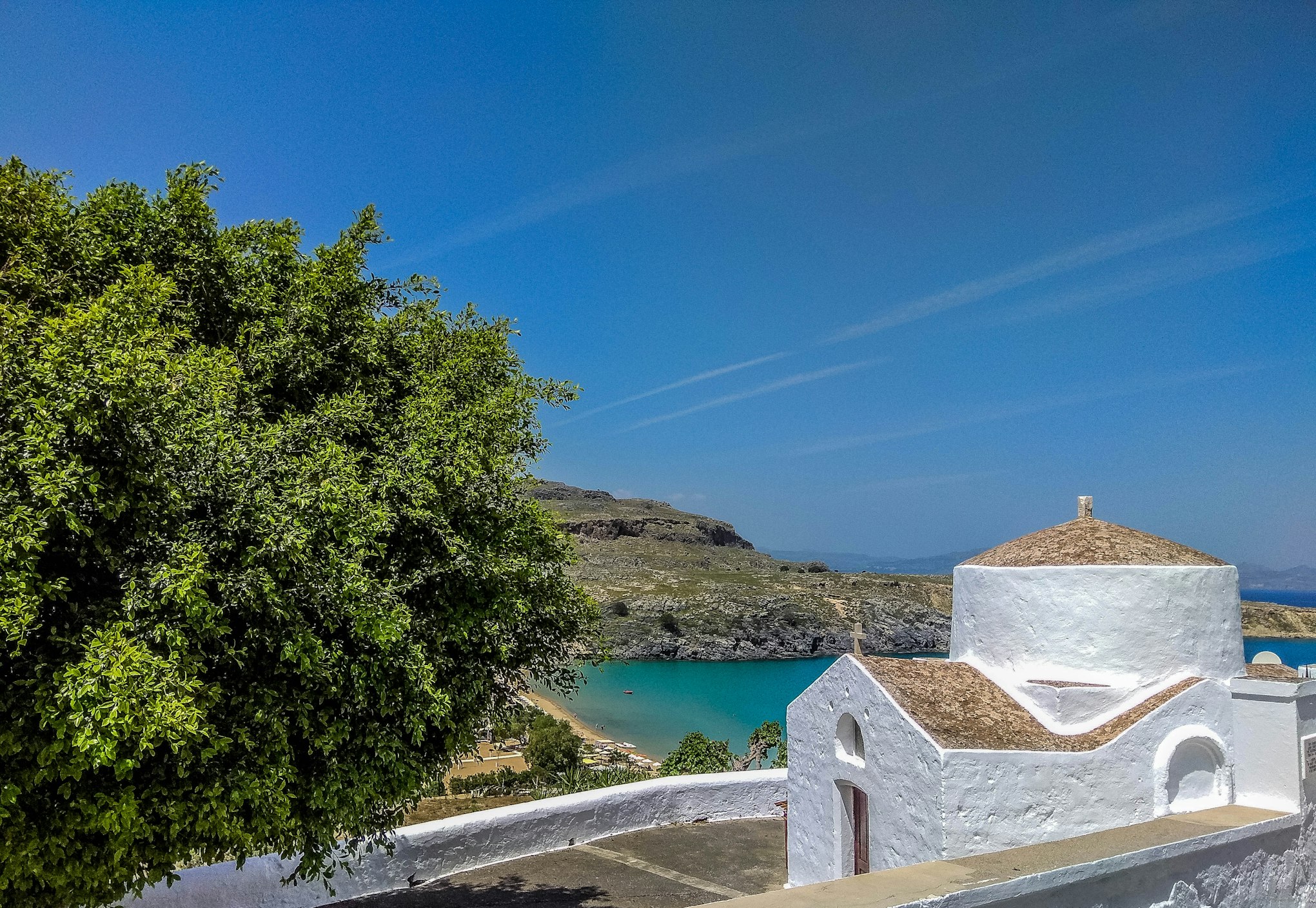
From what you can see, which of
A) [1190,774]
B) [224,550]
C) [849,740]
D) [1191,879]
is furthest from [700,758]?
[224,550]

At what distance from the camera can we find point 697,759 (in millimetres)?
22172

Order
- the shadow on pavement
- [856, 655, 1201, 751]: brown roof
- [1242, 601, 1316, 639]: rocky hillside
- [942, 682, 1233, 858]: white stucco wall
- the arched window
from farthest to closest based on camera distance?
[1242, 601, 1316, 639]: rocky hillside, the shadow on pavement, [856, 655, 1201, 751]: brown roof, the arched window, [942, 682, 1233, 858]: white stucco wall

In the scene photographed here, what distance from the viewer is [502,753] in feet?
113

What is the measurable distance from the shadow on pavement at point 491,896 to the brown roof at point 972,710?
14.5 feet

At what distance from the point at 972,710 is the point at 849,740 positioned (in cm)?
165

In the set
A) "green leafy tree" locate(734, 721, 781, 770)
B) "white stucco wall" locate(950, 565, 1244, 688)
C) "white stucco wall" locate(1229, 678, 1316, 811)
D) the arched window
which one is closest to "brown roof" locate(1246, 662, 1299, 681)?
"white stucco wall" locate(950, 565, 1244, 688)

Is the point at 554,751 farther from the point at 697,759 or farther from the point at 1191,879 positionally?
the point at 1191,879

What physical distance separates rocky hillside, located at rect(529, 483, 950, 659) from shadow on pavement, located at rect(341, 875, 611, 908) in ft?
185

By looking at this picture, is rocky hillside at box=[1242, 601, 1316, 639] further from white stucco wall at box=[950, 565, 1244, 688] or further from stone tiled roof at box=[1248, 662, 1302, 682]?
white stucco wall at box=[950, 565, 1244, 688]

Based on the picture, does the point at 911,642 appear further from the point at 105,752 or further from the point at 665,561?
the point at 105,752

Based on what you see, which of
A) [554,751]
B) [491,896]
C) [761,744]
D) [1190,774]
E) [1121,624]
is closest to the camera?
[1190,774]

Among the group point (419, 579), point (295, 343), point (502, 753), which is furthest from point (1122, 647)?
point (502, 753)

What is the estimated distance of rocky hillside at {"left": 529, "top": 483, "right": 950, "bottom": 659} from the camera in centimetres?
7712

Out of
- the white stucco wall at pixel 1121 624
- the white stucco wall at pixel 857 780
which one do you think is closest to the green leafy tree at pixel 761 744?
the white stucco wall at pixel 857 780
